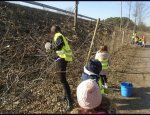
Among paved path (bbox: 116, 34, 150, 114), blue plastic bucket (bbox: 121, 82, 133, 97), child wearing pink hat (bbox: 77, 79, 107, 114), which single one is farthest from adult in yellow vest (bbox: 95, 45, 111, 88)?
child wearing pink hat (bbox: 77, 79, 107, 114)

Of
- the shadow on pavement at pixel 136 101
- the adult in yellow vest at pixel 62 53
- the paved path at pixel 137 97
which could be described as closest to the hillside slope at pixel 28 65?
the adult in yellow vest at pixel 62 53

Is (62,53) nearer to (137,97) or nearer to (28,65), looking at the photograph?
(137,97)

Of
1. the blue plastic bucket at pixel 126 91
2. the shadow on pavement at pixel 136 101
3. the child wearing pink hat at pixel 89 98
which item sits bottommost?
the shadow on pavement at pixel 136 101

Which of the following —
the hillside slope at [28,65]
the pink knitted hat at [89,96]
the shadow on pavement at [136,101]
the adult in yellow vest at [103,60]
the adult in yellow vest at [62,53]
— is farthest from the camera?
the adult in yellow vest at [103,60]

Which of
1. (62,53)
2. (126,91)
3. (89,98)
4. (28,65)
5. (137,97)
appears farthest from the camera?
(28,65)

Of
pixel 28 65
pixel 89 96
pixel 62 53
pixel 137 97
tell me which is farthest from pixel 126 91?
pixel 89 96

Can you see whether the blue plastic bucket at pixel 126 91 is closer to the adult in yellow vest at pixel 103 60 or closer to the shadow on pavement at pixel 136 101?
the shadow on pavement at pixel 136 101

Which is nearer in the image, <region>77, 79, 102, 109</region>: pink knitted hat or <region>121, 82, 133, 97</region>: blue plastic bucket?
<region>77, 79, 102, 109</region>: pink knitted hat

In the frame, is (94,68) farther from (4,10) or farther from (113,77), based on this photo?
(4,10)

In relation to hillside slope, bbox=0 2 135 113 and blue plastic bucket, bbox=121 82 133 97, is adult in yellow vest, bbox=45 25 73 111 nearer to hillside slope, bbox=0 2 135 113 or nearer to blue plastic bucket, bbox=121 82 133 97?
hillside slope, bbox=0 2 135 113

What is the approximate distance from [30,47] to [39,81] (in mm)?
2820

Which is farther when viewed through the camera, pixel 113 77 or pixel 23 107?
pixel 113 77

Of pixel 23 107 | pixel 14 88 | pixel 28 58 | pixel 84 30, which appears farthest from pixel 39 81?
pixel 84 30

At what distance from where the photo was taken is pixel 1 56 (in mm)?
10078
